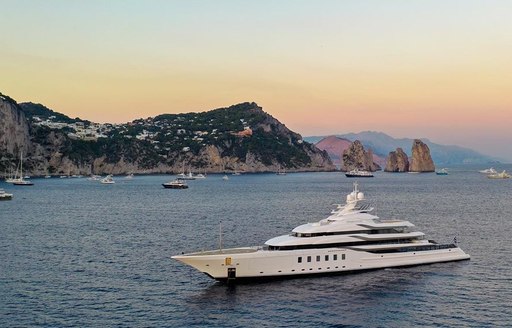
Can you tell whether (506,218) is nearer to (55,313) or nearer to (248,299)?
(248,299)

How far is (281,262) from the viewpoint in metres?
53.0

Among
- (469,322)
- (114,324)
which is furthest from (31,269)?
(469,322)

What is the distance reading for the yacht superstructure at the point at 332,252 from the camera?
51.8 metres

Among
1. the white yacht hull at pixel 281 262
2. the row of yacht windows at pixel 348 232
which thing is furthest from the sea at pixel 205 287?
the row of yacht windows at pixel 348 232

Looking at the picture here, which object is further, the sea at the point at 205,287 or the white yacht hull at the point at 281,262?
the white yacht hull at the point at 281,262

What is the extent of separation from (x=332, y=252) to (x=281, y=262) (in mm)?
5641

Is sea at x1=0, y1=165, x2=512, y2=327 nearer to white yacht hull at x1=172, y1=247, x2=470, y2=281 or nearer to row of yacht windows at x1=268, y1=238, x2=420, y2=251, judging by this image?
white yacht hull at x1=172, y1=247, x2=470, y2=281

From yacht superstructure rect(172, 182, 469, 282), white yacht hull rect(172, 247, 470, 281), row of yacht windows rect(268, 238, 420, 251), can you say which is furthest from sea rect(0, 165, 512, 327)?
row of yacht windows rect(268, 238, 420, 251)

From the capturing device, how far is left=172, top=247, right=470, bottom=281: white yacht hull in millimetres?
51481

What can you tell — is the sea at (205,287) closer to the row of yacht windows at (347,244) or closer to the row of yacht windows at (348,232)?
the row of yacht windows at (347,244)

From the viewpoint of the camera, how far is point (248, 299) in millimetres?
47094

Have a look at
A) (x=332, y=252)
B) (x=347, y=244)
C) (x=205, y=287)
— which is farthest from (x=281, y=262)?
(x=347, y=244)

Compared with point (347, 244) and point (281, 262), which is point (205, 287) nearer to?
point (281, 262)

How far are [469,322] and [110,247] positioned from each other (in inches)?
1830
